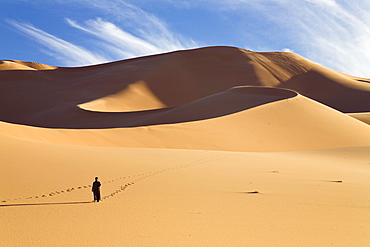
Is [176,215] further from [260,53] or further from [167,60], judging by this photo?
[260,53]

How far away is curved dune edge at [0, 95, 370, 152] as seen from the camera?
22344mm

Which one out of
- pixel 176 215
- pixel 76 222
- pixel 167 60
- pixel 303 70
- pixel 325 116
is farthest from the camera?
pixel 303 70

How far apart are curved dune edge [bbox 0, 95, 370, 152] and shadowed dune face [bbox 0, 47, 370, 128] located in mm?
7028

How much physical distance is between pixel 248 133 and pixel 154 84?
39.7 m

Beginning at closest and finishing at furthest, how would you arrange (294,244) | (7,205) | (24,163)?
(294,244)
(7,205)
(24,163)

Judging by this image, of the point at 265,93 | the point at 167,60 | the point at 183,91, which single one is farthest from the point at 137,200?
the point at 167,60

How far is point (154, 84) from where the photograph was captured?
2596 inches

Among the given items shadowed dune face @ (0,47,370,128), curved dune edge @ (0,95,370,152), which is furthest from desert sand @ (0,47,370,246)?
shadowed dune face @ (0,47,370,128)

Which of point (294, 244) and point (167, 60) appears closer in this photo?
point (294, 244)

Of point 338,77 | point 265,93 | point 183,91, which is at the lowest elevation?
point 265,93

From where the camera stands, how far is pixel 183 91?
66938mm

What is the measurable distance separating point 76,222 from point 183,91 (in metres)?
62.0

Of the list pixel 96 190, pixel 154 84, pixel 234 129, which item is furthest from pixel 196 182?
pixel 154 84

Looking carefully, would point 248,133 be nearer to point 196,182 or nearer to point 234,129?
point 234,129
